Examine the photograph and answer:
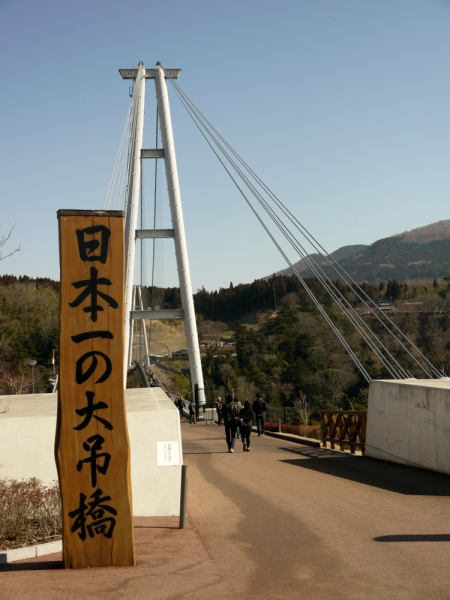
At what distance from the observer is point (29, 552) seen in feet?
18.5

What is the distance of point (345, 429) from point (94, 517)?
9236 millimetres

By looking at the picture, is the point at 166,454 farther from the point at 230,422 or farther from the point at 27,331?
the point at 27,331

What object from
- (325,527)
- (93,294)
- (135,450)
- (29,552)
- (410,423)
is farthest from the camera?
(410,423)

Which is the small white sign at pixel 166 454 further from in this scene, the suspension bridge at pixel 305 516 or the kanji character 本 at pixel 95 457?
the kanji character 本 at pixel 95 457

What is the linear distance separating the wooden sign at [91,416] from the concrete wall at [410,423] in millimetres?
5620

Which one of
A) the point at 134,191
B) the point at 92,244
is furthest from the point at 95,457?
the point at 134,191

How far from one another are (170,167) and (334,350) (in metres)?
38.7

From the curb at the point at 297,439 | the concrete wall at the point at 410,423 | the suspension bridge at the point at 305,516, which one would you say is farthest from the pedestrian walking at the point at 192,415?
the concrete wall at the point at 410,423

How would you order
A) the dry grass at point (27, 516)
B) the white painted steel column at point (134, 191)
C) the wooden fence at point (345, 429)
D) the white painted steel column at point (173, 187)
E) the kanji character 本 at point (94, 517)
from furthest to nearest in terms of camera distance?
the white painted steel column at point (173, 187)
the white painted steel column at point (134, 191)
the wooden fence at point (345, 429)
the dry grass at point (27, 516)
the kanji character 本 at point (94, 517)

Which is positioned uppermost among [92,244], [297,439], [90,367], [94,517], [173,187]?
[173,187]

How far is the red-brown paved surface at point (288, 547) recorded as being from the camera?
4.70 meters

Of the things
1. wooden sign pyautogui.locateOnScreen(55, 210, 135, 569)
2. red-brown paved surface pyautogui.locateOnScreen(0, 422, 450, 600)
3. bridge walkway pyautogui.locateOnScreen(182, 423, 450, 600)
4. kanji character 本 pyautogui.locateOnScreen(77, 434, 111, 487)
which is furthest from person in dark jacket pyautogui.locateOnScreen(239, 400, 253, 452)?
kanji character 本 pyautogui.locateOnScreen(77, 434, 111, 487)

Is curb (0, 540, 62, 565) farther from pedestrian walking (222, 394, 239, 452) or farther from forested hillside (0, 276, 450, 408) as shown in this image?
forested hillside (0, 276, 450, 408)

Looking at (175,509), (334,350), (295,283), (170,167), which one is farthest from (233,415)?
(295,283)
